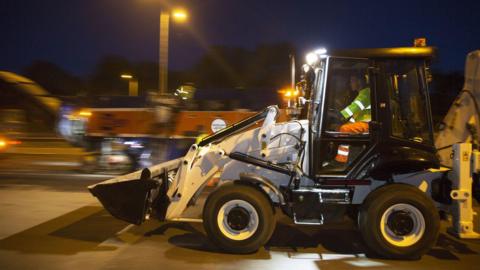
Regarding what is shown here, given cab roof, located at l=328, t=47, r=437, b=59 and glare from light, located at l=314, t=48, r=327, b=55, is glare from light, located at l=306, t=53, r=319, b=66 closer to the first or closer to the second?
glare from light, located at l=314, t=48, r=327, b=55

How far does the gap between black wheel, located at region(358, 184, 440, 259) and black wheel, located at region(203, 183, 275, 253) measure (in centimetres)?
123

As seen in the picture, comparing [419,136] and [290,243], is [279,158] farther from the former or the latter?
[419,136]

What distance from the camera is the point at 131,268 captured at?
18.6ft

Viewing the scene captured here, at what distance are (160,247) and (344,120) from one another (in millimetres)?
2962

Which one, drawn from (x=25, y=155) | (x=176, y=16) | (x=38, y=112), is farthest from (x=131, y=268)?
(x=25, y=155)

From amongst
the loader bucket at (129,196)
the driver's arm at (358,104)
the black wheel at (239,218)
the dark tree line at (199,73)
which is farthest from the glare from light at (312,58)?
the dark tree line at (199,73)

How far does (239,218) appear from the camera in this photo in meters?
6.29

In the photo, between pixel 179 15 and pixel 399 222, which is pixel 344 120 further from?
pixel 179 15

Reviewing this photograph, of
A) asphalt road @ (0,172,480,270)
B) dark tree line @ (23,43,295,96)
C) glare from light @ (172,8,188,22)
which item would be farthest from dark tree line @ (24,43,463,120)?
asphalt road @ (0,172,480,270)

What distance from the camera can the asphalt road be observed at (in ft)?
19.4

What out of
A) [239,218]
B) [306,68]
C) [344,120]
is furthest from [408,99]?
[239,218]

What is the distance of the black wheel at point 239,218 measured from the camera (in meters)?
6.22

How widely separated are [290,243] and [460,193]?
7.62 ft

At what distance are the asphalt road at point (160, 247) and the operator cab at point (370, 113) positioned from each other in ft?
3.58
